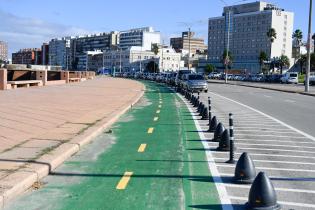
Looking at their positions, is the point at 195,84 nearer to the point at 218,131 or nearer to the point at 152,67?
the point at 218,131

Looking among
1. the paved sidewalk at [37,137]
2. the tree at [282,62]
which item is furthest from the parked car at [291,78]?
the tree at [282,62]

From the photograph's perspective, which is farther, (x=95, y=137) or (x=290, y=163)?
(x=95, y=137)

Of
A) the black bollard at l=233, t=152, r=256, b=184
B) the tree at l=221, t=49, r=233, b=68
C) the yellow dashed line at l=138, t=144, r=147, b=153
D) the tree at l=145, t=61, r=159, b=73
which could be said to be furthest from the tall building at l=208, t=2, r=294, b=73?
the black bollard at l=233, t=152, r=256, b=184

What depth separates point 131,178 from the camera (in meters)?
8.47

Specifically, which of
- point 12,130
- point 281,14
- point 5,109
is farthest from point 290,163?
point 281,14

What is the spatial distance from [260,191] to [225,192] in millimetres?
1286

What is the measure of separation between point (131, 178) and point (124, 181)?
242 millimetres

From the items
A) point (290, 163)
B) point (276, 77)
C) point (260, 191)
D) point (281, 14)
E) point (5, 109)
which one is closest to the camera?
point (260, 191)

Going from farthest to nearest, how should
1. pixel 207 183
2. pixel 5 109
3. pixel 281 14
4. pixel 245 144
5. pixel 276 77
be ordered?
pixel 281 14, pixel 276 77, pixel 5 109, pixel 245 144, pixel 207 183

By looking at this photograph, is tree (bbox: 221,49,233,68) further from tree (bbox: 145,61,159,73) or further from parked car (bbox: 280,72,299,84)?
tree (bbox: 145,61,159,73)

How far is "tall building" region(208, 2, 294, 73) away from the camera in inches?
7141

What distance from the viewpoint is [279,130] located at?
15586 millimetres

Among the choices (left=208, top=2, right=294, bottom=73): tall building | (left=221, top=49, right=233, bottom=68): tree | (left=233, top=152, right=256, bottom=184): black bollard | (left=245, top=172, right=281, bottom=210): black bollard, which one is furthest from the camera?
(left=208, top=2, right=294, bottom=73): tall building

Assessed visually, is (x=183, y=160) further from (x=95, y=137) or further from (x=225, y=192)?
(x=95, y=137)
